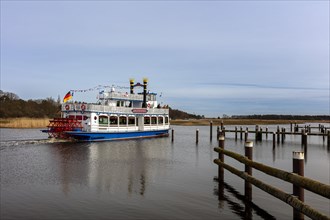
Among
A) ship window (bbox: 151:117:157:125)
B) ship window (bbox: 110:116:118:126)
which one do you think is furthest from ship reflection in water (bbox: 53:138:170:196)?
ship window (bbox: 151:117:157:125)

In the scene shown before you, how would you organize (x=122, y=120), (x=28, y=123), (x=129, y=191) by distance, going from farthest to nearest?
(x=28, y=123) → (x=122, y=120) → (x=129, y=191)

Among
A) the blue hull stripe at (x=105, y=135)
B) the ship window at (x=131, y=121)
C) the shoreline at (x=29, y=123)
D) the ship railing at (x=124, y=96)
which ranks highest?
the ship railing at (x=124, y=96)

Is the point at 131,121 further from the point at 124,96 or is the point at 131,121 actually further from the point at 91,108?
the point at 91,108

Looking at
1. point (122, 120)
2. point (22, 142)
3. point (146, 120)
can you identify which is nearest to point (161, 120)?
point (146, 120)

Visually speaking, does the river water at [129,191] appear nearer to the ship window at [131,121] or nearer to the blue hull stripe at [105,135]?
the blue hull stripe at [105,135]

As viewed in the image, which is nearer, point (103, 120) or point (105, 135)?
point (105, 135)

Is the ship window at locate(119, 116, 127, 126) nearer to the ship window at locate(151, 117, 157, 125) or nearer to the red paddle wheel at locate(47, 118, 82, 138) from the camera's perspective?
the ship window at locate(151, 117, 157, 125)

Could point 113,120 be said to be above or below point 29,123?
above

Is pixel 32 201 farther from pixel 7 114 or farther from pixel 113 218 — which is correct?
pixel 7 114

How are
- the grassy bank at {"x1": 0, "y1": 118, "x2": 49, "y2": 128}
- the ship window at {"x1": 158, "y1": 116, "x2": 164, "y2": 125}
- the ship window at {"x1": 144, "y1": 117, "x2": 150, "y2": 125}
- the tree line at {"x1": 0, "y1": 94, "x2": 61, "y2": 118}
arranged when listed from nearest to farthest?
1. the ship window at {"x1": 144, "y1": 117, "x2": 150, "y2": 125}
2. the ship window at {"x1": 158, "y1": 116, "x2": 164, "y2": 125}
3. the grassy bank at {"x1": 0, "y1": 118, "x2": 49, "y2": 128}
4. the tree line at {"x1": 0, "y1": 94, "x2": 61, "y2": 118}

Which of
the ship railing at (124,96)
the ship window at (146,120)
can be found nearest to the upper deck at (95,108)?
the ship railing at (124,96)

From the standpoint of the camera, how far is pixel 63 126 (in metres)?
41.7

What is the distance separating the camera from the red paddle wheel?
1636 inches

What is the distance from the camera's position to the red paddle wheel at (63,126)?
41562mm
